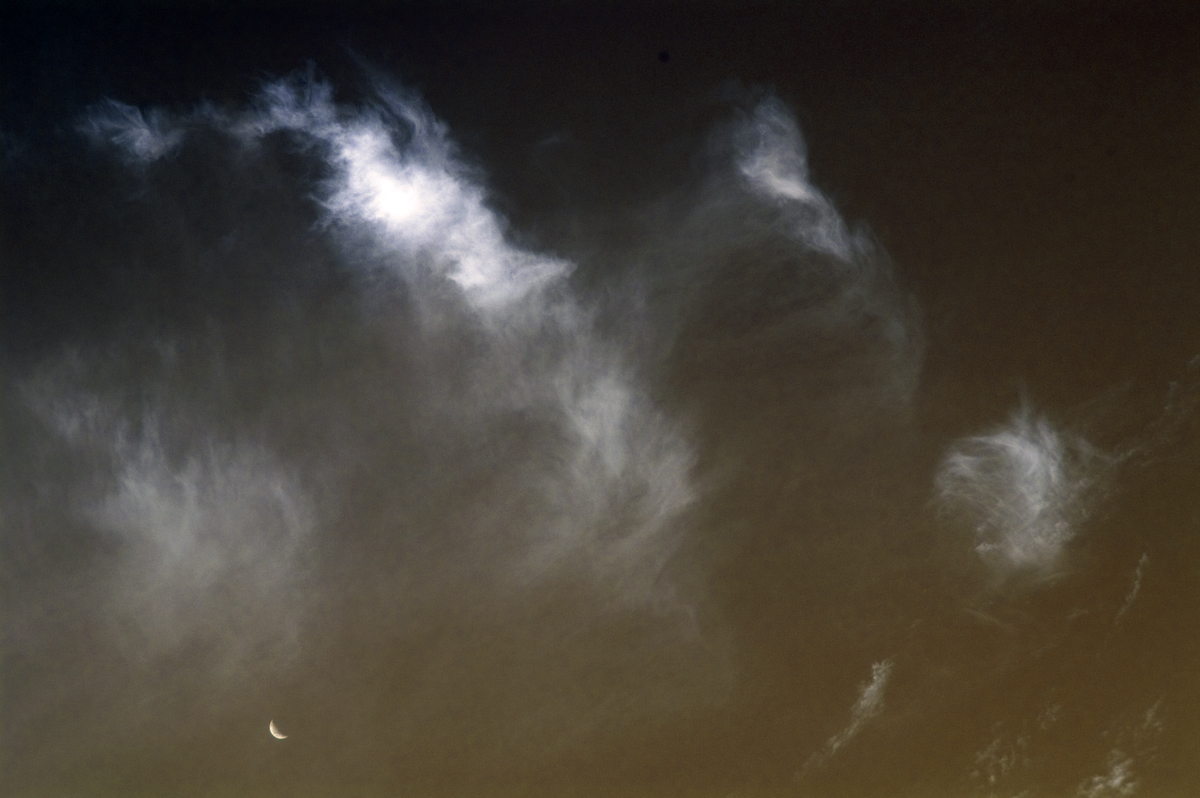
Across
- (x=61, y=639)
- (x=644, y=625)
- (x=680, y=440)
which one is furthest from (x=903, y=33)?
(x=61, y=639)

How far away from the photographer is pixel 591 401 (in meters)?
21.1

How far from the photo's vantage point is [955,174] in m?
20.9

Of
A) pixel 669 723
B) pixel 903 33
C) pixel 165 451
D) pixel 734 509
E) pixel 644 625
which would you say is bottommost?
pixel 669 723

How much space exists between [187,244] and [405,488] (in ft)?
24.1

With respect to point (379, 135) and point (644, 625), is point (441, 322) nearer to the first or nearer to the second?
point (379, 135)

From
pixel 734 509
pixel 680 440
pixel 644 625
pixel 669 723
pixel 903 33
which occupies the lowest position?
pixel 669 723

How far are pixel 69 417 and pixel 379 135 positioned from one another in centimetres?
939

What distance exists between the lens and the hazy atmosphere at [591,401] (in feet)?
68.2

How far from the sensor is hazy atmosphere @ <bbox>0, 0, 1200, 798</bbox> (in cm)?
2078

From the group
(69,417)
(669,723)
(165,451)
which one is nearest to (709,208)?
(669,723)

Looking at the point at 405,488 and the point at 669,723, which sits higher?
the point at 405,488

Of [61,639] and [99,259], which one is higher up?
[99,259]

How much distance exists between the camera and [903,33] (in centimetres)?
2084

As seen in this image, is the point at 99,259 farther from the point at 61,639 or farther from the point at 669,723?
the point at 669,723
